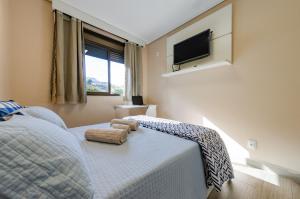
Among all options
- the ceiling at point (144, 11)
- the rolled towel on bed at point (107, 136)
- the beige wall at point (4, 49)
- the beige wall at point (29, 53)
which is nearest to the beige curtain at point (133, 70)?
the ceiling at point (144, 11)

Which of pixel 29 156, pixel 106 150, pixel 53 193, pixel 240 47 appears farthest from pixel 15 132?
pixel 240 47

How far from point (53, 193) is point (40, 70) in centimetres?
239

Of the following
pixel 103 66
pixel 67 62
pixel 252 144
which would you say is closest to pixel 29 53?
pixel 67 62

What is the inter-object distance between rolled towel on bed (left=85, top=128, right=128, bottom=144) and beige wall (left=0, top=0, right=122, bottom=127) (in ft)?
5.00

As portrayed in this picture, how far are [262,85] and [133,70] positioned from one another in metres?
2.60

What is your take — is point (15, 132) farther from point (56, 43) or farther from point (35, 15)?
point (35, 15)

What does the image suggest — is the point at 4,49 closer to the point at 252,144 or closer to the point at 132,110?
the point at 132,110

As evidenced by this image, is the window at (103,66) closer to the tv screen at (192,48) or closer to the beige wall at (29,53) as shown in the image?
the beige wall at (29,53)

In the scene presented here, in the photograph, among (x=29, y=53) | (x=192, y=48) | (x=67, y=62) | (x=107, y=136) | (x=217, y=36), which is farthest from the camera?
(x=192, y=48)

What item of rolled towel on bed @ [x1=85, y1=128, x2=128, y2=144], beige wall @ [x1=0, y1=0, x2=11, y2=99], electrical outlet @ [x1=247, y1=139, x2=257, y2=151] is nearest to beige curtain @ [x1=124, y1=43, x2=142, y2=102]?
beige wall @ [x1=0, y1=0, x2=11, y2=99]

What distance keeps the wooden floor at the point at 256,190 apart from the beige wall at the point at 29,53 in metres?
2.55

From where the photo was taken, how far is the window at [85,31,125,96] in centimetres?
279

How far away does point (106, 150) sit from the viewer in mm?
958

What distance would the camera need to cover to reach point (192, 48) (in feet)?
8.23
